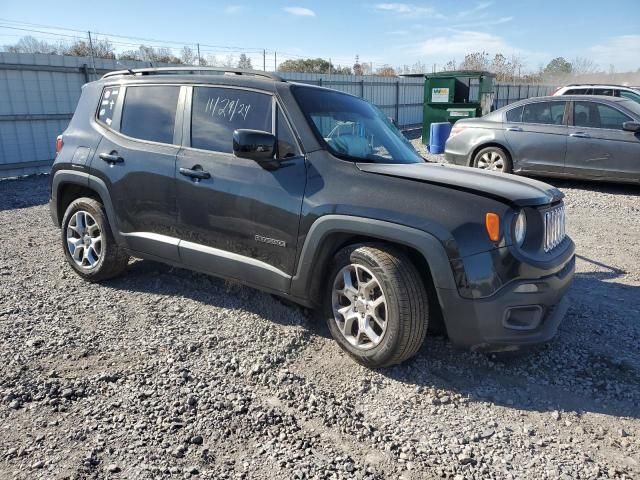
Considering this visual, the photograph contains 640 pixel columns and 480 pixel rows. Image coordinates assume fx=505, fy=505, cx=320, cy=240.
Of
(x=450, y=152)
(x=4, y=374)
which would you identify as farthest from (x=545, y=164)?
(x=4, y=374)

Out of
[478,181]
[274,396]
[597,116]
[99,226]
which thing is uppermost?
[597,116]

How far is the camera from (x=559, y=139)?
8.95 metres

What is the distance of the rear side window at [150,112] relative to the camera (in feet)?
13.4

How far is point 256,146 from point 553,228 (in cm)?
202

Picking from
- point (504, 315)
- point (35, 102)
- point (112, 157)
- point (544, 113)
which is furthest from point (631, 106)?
point (35, 102)

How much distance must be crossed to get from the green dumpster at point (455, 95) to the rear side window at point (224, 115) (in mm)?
11279

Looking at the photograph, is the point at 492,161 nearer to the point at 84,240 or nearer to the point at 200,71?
the point at 200,71

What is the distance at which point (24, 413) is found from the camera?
9.04ft

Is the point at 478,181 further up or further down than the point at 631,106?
further down

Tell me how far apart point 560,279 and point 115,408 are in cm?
274

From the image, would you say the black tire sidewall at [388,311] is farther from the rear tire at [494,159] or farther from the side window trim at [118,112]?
the rear tire at [494,159]

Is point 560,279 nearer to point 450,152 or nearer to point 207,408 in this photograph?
point 207,408

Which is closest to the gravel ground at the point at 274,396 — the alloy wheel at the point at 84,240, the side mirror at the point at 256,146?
the alloy wheel at the point at 84,240

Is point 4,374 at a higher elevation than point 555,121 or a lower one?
lower
